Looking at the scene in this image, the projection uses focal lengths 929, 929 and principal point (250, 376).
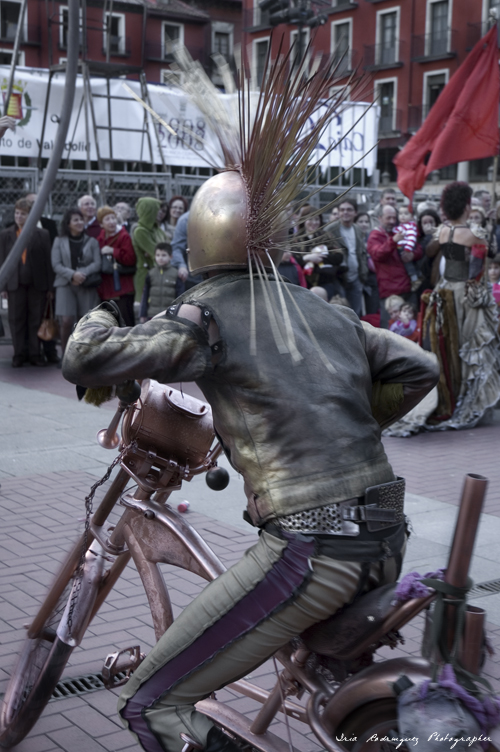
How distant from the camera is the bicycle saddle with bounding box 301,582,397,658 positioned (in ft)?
6.59

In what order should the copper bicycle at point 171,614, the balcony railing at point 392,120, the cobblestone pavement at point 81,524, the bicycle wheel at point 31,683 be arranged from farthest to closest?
the balcony railing at point 392,120
the cobblestone pavement at point 81,524
the bicycle wheel at point 31,683
the copper bicycle at point 171,614

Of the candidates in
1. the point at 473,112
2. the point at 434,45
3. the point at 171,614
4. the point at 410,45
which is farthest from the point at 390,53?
the point at 171,614

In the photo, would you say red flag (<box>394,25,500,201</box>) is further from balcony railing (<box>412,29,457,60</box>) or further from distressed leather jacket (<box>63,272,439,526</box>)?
balcony railing (<box>412,29,457,60</box>)

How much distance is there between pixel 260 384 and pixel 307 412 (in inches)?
4.7

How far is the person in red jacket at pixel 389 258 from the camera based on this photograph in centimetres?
1059

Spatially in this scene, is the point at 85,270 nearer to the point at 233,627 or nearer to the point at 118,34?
the point at 233,627

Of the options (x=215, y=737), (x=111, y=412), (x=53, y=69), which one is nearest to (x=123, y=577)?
(x=215, y=737)

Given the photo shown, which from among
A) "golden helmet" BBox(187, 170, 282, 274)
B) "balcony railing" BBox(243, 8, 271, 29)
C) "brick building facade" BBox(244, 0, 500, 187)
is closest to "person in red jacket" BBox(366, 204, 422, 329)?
"balcony railing" BBox(243, 8, 271, 29)

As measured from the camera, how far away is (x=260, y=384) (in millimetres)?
2039

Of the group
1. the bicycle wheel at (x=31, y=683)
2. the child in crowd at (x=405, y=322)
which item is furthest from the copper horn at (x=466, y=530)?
the child in crowd at (x=405, y=322)

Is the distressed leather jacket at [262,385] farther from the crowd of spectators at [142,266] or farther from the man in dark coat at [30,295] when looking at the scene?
the man in dark coat at [30,295]

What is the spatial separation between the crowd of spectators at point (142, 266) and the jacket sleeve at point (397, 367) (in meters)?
7.76

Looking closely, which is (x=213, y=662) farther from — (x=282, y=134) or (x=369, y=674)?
(x=282, y=134)

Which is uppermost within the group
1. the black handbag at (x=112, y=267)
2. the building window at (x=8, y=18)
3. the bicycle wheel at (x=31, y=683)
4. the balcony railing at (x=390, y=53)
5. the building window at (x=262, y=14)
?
the building window at (x=8, y=18)
